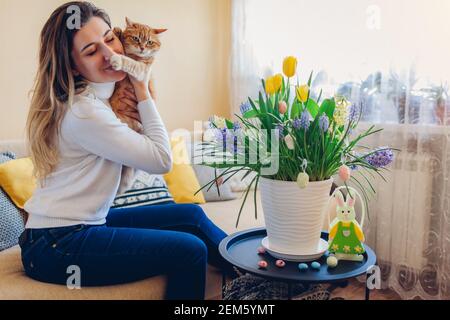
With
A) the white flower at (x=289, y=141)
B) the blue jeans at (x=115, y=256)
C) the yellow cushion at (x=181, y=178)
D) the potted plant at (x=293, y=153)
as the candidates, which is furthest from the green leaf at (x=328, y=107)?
the yellow cushion at (x=181, y=178)

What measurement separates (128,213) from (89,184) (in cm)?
29

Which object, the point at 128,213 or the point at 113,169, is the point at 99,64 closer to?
the point at 113,169

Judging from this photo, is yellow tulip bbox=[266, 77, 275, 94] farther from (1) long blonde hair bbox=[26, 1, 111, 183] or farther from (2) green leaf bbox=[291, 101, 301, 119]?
(1) long blonde hair bbox=[26, 1, 111, 183]

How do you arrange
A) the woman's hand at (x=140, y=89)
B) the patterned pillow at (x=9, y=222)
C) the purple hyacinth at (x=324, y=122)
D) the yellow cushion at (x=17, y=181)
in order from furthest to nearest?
the yellow cushion at (x=17, y=181), the patterned pillow at (x=9, y=222), the woman's hand at (x=140, y=89), the purple hyacinth at (x=324, y=122)

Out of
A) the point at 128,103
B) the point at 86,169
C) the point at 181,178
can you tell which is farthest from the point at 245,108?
the point at 181,178

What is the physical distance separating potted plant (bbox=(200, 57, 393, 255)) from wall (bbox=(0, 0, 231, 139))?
144cm

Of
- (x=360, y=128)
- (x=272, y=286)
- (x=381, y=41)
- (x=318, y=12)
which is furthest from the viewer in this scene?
(x=318, y=12)

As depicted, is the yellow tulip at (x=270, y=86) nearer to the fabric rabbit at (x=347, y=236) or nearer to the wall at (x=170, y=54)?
the fabric rabbit at (x=347, y=236)

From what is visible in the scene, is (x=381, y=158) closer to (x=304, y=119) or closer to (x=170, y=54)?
(x=304, y=119)

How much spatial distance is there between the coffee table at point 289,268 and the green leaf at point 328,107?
41 centimetres

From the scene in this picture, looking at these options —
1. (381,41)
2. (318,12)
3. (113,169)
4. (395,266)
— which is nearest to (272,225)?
(113,169)

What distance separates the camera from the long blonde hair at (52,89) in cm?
121

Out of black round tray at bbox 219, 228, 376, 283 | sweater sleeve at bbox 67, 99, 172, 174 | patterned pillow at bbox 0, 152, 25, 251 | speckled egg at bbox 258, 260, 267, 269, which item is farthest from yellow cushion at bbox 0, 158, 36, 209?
speckled egg at bbox 258, 260, 267, 269

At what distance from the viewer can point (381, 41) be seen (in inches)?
82.7
